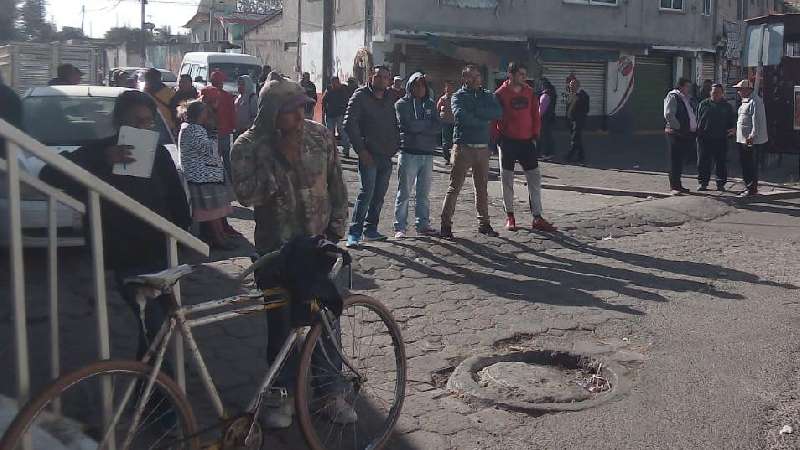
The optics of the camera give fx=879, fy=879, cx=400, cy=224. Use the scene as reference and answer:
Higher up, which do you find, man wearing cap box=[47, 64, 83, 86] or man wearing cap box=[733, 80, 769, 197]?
man wearing cap box=[47, 64, 83, 86]

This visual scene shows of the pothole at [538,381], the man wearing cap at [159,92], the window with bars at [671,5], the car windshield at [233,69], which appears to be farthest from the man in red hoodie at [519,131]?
the window with bars at [671,5]

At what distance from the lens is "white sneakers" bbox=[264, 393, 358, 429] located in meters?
4.26

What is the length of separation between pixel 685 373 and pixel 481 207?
174 inches

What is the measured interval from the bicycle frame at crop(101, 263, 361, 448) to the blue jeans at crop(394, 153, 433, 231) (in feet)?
17.4

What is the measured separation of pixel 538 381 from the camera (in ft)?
17.7

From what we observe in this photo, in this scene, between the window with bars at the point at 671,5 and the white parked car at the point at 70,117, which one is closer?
the white parked car at the point at 70,117

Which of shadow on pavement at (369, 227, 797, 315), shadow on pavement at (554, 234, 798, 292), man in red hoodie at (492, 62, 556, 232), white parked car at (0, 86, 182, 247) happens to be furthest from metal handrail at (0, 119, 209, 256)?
man in red hoodie at (492, 62, 556, 232)

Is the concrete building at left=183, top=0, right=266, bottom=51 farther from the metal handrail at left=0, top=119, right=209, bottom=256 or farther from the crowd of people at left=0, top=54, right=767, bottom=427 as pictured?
the metal handrail at left=0, top=119, right=209, bottom=256

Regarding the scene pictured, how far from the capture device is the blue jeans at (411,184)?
9.46m

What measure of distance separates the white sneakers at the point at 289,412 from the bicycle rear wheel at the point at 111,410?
0.74 meters

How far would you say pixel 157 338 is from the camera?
347cm

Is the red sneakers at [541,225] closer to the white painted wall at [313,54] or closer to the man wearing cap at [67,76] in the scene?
the man wearing cap at [67,76]

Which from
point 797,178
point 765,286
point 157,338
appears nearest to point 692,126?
point 797,178

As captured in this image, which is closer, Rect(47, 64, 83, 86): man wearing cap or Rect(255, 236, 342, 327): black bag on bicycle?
Rect(255, 236, 342, 327): black bag on bicycle
